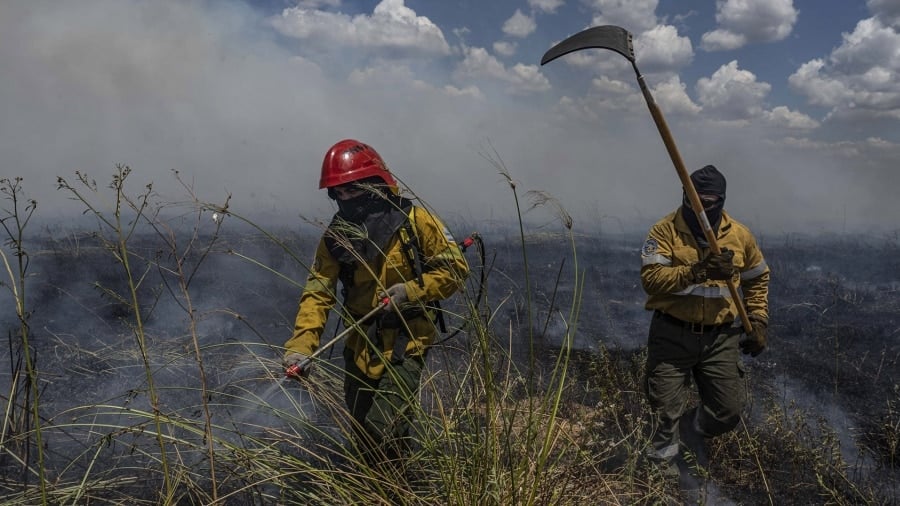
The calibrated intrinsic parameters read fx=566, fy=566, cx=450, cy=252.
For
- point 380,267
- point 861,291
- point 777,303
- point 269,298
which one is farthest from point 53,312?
point 861,291

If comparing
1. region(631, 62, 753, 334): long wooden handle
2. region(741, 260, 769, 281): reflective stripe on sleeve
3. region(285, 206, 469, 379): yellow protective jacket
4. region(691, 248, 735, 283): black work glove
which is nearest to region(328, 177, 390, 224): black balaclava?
region(285, 206, 469, 379): yellow protective jacket

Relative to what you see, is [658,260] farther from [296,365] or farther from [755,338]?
[296,365]

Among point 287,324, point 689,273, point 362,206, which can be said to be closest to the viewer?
point 362,206

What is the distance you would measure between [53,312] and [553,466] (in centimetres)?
→ 631

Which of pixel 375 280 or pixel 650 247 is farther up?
pixel 650 247

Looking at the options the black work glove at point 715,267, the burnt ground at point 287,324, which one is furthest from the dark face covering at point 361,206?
the black work glove at point 715,267

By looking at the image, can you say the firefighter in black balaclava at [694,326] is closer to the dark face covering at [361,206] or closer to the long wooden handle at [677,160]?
the long wooden handle at [677,160]

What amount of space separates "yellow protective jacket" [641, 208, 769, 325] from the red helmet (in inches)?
66.8

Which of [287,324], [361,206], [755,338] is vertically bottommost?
[287,324]

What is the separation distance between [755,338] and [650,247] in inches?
33.5

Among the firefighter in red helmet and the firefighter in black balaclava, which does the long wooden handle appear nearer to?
the firefighter in black balaclava

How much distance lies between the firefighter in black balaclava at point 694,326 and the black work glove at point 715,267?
17 cm

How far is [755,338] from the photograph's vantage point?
346 cm

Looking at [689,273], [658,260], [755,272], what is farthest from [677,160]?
[755,272]
